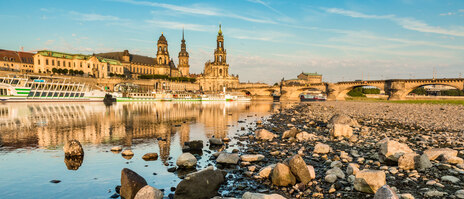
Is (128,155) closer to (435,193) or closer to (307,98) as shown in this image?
(435,193)

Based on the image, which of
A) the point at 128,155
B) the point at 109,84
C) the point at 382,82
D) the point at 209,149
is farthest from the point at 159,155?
the point at 109,84

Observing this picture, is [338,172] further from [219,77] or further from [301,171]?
[219,77]

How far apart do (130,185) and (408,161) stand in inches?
419

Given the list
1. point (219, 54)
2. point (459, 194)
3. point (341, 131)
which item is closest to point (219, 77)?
point (219, 54)

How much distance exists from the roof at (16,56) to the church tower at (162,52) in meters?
73.0

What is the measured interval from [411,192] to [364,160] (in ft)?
11.7

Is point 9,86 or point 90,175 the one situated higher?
point 9,86

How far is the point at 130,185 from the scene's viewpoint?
29.0 ft

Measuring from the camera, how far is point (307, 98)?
389 feet

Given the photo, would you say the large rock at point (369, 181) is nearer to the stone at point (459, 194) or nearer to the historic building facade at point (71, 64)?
the stone at point (459, 194)

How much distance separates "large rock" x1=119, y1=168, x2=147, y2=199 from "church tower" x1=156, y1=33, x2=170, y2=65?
183 metres

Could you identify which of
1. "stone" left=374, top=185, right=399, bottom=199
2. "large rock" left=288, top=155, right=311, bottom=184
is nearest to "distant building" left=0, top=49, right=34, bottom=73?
"large rock" left=288, top=155, right=311, bottom=184

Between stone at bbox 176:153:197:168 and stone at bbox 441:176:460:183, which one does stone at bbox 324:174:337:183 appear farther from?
stone at bbox 176:153:197:168

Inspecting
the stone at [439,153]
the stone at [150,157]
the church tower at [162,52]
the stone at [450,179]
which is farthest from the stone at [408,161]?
the church tower at [162,52]
